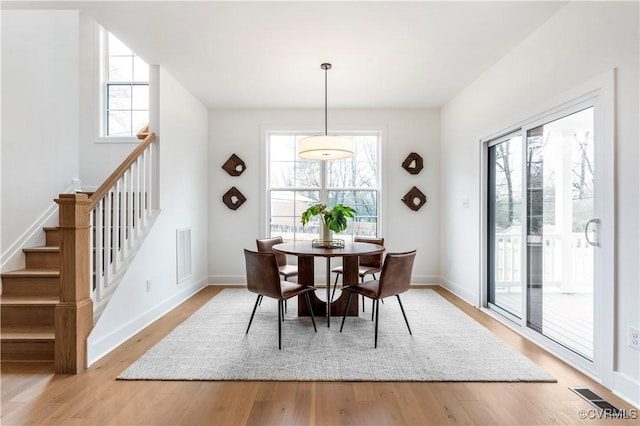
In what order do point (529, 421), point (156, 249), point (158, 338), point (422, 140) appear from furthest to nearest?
1. point (422, 140)
2. point (156, 249)
3. point (158, 338)
4. point (529, 421)

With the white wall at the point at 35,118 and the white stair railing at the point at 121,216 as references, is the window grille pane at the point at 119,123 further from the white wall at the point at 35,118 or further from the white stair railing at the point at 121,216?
the white stair railing at the point at 121,216

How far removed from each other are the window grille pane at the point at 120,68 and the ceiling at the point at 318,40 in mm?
1162

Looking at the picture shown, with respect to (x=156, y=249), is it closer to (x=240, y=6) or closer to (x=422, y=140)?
(x=240, y=6)

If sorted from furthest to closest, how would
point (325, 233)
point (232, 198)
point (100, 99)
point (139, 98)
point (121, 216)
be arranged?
1. point (232, 198)
2. point (139, 98)
3. point (100, 99)
4. point (325, 233)
5. point (121, 216)

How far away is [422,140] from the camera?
4969 mm

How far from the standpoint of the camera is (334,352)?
2.55 m

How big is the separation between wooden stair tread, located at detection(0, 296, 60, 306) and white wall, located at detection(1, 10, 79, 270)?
1.34 ft

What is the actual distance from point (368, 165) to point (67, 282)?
3983mm

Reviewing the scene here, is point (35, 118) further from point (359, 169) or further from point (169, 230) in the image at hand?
point (359, 169)

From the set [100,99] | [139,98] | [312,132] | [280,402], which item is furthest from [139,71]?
[280,402]

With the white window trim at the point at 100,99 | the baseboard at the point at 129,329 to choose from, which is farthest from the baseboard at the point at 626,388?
the white window trim at the point at 100,99

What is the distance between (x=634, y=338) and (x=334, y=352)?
6.20ft

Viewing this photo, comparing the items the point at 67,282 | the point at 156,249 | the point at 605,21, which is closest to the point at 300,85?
the point at 156,249

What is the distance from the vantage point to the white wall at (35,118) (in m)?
2.99
